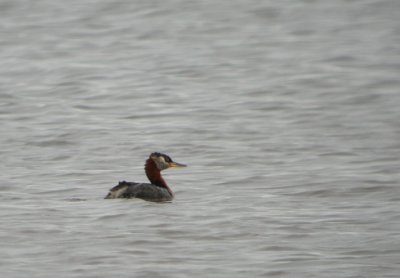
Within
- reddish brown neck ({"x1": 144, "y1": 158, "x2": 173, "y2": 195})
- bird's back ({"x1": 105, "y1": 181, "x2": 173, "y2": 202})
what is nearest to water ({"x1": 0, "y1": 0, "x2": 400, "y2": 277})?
bird's back ({"x1": 105, "y1": 181, "x2": 173, "y2": 202})

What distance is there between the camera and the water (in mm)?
10375

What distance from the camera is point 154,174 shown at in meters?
13.3

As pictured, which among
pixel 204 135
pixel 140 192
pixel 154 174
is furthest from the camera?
pixel 204 135

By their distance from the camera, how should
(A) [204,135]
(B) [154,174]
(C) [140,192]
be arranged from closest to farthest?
(C) [140,192] < (B) [154,174] < (A) [204,135]

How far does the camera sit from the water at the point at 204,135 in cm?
1038

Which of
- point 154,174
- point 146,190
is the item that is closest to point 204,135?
point 154,174

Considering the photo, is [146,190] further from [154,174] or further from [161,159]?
[161,159]

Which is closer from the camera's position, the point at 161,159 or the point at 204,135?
the point at 161,159

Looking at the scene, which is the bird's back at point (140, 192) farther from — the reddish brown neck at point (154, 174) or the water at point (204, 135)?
the reddish brown neck at point (154, 174)

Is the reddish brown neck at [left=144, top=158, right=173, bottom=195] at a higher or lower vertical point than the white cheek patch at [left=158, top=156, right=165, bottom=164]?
lower

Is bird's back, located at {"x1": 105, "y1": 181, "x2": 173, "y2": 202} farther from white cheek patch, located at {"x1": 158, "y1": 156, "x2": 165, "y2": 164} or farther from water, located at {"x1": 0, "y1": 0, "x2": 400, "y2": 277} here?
white cheek patch, located at {"x1": 158, "y1": 156, "x2": 165, "y2": 164}

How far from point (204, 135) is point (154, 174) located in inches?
149

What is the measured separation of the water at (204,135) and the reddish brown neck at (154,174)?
0.29 metres

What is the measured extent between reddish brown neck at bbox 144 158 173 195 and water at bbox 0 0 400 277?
11.4 inches
